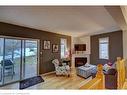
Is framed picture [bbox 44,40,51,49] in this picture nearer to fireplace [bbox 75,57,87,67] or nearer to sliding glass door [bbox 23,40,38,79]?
sliding glass door [bbox 23,40,38,79]

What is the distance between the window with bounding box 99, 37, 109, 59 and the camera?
7970 mm

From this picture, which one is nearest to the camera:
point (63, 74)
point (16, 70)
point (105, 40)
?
point (16, 70)

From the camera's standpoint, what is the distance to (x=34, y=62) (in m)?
6.57

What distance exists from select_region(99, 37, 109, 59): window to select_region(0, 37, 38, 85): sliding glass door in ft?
12.0

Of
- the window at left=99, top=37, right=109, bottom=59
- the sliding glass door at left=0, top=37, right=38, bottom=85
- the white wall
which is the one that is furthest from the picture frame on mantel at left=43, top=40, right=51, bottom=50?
the window at left=99, top=37, right=109, bottom=59

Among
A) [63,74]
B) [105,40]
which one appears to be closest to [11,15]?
[63,74]

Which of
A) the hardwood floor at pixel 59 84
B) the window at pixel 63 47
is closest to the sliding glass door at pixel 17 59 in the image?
the hardwood floor at pixel 59 84

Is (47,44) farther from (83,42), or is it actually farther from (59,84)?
(83,42)

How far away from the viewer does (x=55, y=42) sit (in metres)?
7.90

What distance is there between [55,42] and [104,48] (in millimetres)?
2637

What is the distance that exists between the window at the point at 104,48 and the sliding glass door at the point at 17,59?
367 centimetres

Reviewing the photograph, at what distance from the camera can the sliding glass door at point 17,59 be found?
511cm
